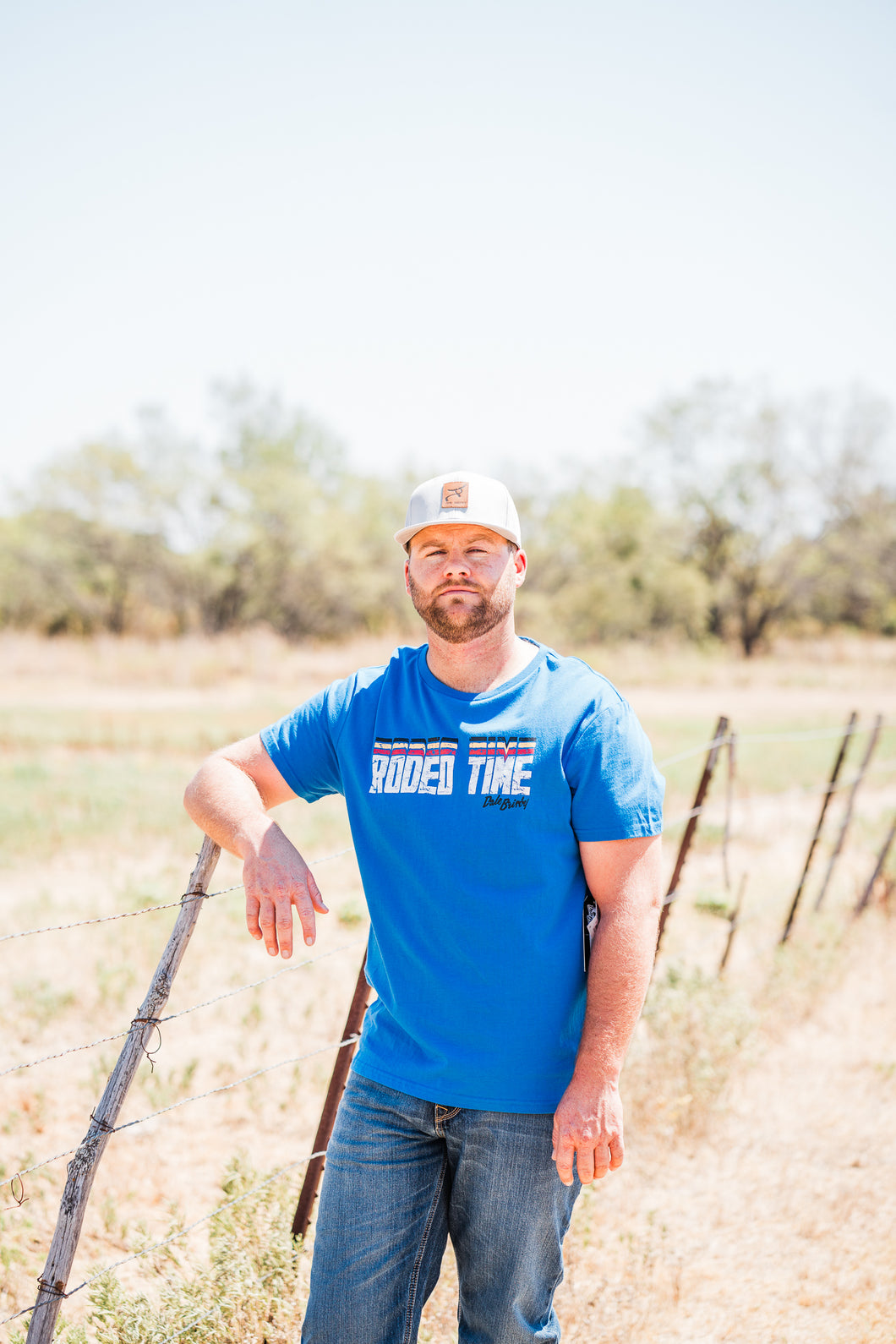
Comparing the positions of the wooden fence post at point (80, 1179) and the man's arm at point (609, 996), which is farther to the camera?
the wooden fence post at point (80, 1179)

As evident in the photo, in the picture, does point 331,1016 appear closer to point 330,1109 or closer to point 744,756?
point 330,1109

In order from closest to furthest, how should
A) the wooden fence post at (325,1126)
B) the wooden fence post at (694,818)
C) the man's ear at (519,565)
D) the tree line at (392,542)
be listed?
the man's ear at (519,565)
the wooden fence post at (325,1126)
the wooden fence post at (694,818)
the tree line at (392,542)

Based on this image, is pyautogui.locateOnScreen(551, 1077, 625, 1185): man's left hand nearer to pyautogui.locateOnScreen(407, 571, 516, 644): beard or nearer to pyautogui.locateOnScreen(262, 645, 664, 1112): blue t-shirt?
pyautogui.locateOnScreen(262, 645, 664, 1112): blue t-shirt

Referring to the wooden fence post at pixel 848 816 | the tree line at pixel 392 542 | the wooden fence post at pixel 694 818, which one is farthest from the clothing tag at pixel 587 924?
the tree line at pixel 392 542

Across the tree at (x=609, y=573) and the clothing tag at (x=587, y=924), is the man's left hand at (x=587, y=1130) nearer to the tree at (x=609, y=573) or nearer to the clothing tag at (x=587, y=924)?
the clothing tag at (x=587, y=924)

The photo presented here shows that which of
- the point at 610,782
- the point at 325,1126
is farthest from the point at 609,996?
the point at 325,1126

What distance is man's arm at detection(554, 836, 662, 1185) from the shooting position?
73.0 inches

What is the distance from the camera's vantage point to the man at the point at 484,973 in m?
1.90

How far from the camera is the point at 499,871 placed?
1.92 metres

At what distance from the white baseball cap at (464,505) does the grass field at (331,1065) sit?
1622 millimetres

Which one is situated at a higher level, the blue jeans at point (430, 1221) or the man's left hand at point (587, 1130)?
the man's left hand at point (587, 1130)

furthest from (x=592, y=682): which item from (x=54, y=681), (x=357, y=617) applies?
(x=357, y=617)

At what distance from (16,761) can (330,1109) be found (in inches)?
456

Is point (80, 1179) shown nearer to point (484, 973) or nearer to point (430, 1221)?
point (430, 1221)
